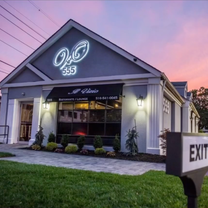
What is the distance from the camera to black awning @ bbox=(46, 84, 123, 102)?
34.7 feet

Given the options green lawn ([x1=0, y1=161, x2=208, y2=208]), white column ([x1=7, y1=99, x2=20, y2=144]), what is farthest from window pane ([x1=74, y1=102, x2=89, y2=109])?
green lawn ([x1=0, y1=161, x2=208, y2=208])

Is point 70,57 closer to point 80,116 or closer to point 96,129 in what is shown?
point 80,116

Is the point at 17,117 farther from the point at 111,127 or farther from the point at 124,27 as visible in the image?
the point at 124,27

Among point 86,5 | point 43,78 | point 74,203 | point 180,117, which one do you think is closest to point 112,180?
point 74,203

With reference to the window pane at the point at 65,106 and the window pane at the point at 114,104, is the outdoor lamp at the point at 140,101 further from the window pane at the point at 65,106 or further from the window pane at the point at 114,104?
the window pane at the point at 65,106

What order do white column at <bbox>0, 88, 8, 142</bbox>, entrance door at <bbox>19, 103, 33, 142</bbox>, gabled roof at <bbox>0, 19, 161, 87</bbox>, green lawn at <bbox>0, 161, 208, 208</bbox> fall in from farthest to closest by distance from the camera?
entrance door at <bbox>19, 103, 33, 142</bbox> < white column at <bbox>0, 88, 8, 142</bbox> < gabled roof at <bbox>0, 19, 161, 87</bbox> < green lawn at <bbox>0, 161, 208, 208</bbox>

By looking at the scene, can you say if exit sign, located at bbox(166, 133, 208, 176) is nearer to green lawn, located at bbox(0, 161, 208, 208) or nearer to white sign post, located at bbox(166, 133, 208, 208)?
white sign post, located at bbox(166, 133, 208, 208)

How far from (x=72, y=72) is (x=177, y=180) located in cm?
899

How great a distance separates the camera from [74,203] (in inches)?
128

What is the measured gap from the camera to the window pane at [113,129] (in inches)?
425

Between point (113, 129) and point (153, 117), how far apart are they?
2152 millimetres

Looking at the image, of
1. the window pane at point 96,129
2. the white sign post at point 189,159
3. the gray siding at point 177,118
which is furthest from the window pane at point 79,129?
the white sign post at point 189,159

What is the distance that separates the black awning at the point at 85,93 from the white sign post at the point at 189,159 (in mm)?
8553

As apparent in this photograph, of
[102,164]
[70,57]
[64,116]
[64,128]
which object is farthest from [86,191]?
[70,57]
